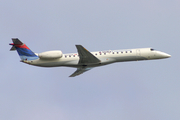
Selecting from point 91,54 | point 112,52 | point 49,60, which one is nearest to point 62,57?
point 49,60

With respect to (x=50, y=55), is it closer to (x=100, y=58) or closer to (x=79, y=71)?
(x=79, y=71)

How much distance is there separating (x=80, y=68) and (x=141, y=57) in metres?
9.98

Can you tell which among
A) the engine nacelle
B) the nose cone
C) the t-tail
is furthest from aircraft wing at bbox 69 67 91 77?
the nose cone

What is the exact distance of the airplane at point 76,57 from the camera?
1777 inches

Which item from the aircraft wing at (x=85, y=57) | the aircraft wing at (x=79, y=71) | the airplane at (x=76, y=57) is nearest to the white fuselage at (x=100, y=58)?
the airplane at (x=76, y=57)

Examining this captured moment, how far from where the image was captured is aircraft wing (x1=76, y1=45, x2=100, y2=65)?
43.6 meters

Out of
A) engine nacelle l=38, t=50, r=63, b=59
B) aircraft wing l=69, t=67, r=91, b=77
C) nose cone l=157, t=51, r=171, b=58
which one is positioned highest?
engine nacelle l=38, t=50, r=63, b=59

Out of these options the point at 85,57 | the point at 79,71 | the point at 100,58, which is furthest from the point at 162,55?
the point at 79,71

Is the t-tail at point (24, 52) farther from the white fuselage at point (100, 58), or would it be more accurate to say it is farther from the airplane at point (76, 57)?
the white fuselage at point (100, 58)

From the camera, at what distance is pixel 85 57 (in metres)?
44.8

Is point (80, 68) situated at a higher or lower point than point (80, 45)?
lower

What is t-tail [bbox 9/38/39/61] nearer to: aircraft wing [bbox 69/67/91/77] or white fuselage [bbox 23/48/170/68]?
white fuselage [bbox 23/48/170/68]

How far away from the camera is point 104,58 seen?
46438mm

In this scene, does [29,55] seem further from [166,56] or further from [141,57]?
[166,56]
